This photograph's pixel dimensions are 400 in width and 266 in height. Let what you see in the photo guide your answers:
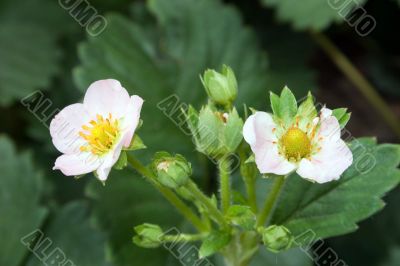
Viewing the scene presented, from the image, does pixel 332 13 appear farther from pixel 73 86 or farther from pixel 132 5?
pixel 73 86

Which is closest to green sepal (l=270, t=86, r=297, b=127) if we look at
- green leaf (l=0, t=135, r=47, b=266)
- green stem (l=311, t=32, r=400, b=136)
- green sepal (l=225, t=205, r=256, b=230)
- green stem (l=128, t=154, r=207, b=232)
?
green sepal (l=225, t=205, r=256, b=230)

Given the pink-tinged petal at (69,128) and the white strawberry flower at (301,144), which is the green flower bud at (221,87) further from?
the pink-tinged petal at (69,128)

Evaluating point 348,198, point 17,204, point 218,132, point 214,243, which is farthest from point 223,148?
point 17,204

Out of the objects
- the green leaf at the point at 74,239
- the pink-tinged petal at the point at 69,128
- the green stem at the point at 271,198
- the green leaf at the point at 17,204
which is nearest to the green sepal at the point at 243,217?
the green stem at the point at 271,198

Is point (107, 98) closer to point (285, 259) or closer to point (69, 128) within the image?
point (69, 128)

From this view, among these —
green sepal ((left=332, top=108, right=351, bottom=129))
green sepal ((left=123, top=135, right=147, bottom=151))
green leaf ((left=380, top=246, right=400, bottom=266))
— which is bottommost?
green sepal ((left=123, top=135, right=147, bottom=151))

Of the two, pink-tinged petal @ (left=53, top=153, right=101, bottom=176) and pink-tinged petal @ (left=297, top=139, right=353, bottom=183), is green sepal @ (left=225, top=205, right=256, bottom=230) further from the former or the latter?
pink-tinged petal @ (left=53, top=153, right=101, bottom=176)
